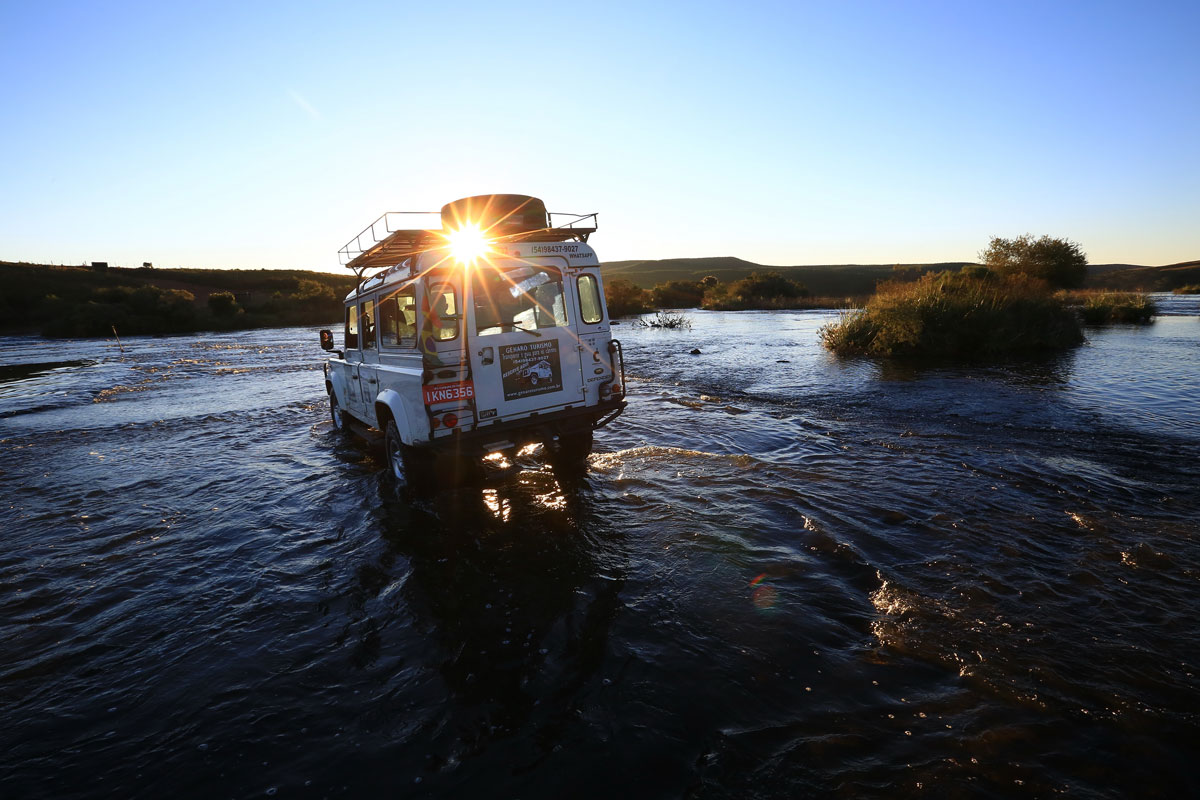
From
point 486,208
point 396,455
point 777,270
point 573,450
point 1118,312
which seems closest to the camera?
point 396,455

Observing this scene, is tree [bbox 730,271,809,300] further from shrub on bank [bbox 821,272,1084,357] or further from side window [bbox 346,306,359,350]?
side window [bbox 346,306,359,350]

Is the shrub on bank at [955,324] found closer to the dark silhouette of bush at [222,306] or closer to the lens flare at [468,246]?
the lens flare at [468,246]

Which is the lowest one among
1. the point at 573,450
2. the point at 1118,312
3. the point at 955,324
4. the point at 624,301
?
the point at 573,450

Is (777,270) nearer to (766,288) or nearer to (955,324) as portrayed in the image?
(766,288)

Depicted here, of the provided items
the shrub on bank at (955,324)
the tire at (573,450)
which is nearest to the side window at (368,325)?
the tire at (573,450)

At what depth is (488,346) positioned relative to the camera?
646 centimetres

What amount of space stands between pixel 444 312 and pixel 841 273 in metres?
128

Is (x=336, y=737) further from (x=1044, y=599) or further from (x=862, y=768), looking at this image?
(x=1044, y=599)

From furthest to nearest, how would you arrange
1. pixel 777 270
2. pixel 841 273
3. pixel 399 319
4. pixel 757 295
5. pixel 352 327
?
pixel 777 270, pixel 841 273, pixel 757 295, pixel 352 327, pixel 399 319

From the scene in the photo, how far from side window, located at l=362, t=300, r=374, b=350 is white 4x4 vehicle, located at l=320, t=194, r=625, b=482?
1.06 ft

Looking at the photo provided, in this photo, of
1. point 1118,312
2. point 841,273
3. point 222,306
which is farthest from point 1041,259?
point 841,273

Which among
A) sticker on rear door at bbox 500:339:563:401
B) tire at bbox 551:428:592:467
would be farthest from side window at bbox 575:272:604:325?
tire at bbox 551:428:592:467

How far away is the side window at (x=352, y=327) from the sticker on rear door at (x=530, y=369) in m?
3.80

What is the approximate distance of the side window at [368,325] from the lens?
8227 mm
